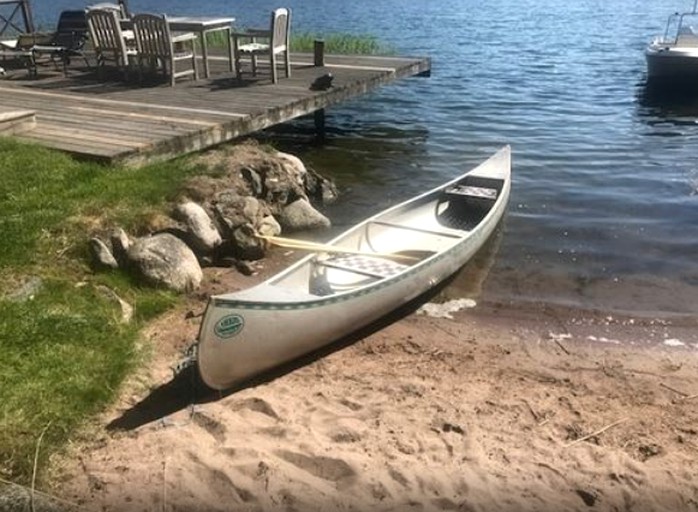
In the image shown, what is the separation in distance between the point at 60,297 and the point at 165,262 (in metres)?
1.30

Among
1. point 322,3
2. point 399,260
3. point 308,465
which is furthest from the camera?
point 322,3

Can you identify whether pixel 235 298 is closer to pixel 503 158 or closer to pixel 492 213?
pixel 492 213

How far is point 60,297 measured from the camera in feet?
20.9

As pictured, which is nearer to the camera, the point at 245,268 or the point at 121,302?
the point at 121,302

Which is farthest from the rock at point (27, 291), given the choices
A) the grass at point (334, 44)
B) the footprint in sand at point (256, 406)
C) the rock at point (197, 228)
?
the grass at point (334, 44)

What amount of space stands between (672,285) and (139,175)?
22.5 ft

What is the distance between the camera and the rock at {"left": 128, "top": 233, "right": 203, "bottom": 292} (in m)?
7.28

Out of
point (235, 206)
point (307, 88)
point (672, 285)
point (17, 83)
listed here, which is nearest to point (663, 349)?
point (672, 285)

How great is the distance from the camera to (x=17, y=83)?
1328cm

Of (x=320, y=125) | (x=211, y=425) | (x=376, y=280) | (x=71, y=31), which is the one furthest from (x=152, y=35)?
(x=211, y=425)

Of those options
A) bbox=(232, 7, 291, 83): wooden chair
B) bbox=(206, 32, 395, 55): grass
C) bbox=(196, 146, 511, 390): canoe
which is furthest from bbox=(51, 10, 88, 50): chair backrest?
bbox=(196, 146, 511, 390): canoe

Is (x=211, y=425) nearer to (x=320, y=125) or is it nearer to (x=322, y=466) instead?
(x=322, y=466)

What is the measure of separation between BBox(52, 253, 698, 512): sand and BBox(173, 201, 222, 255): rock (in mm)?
1050

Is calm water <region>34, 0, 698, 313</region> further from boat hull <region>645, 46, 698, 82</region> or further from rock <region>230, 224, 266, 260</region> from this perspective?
rock <region>230, 224, 266, 260</region>
